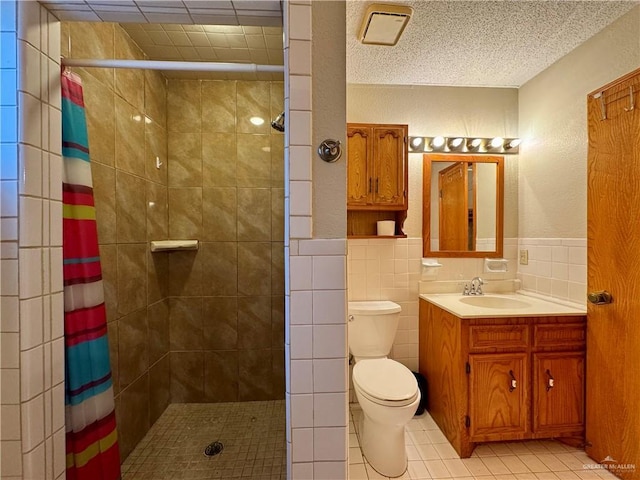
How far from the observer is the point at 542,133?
211cm

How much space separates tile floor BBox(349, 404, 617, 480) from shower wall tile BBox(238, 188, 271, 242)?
148 centimetres

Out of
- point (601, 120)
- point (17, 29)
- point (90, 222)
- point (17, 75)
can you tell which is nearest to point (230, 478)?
point (90, 222)

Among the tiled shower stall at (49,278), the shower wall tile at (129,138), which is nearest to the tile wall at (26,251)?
the tiled shower stall at (49,278)

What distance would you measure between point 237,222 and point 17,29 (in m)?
1.38

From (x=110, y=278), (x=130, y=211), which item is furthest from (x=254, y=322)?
(x=130, y=211)

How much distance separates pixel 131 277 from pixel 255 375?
3.60ft

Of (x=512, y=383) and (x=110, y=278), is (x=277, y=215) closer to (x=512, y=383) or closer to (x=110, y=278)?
(x=110, y=278)

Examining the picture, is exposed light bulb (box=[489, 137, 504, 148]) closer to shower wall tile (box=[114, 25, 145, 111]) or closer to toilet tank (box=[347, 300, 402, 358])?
toilet tank (box=[347, 300, 402, 358])

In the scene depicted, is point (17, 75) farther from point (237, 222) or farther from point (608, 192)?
point (608, 192)

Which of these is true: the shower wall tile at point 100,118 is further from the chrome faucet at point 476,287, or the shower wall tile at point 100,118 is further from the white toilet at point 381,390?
the chrome faucet at point 476,287

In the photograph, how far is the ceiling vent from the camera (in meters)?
1.45

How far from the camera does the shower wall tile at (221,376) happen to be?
213cm

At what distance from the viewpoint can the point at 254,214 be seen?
2.12 metres

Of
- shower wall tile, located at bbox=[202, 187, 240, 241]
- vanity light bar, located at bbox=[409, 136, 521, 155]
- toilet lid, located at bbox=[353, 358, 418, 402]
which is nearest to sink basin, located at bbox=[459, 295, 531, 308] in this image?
toilet lid, located at bbox=[353, 358, 418, 402]
